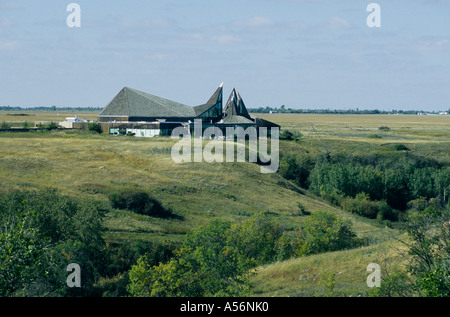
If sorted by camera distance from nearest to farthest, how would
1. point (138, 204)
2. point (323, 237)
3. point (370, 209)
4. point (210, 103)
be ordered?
point (323, 237) → point (138, 204) → point (370, 209) → point (210, 103)

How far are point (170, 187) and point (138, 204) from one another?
893 cm

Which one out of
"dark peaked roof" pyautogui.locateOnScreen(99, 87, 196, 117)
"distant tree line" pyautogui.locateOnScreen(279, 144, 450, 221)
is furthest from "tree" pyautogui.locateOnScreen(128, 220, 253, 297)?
"dark peaked roof" pyautogui.locateOnScreen(99, 87, 196, 117)

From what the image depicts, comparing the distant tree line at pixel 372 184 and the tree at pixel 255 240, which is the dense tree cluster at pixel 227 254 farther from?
the distant tree line at pixel 372 184

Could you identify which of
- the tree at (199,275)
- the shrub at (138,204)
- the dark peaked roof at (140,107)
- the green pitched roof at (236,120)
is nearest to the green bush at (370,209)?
the shrub at (138,204)

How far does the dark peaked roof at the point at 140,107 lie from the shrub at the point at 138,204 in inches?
1709

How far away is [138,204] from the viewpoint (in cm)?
4825

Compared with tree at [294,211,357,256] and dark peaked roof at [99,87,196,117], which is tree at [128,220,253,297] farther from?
dark peaked roof at [99,87,196,117]

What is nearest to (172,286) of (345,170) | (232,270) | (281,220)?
(232,270)

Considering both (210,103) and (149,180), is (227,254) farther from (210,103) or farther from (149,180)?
(210,103)

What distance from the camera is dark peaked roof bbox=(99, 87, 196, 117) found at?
9181cm

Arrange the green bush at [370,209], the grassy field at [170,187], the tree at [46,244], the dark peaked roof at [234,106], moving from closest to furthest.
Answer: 1. the tree at [46,244]
2. the grassy field at [170,187]
3. the green bush at [370,209]
4. the dark peaked roof at [234,106]

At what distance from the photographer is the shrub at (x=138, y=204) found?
47.8m

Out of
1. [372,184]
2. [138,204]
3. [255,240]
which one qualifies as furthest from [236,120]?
[255,240]
